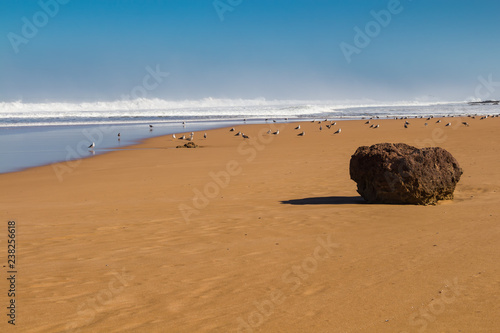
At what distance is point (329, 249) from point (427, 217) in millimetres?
2718

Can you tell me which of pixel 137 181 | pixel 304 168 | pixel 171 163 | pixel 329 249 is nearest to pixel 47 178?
pixel 137 181

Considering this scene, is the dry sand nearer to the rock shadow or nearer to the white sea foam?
the rock shadow

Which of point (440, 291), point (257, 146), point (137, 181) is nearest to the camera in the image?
point (440, 291)

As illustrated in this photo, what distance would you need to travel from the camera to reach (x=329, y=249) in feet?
22.2

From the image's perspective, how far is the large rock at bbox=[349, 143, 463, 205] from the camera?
377 inches

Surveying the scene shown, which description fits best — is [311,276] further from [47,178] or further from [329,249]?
[47,178]

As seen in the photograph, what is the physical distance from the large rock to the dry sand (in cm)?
36

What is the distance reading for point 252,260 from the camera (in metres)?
6.39

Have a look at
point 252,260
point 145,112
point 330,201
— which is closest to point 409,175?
point 330,201

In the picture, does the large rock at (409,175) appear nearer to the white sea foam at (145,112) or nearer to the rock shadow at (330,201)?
the rock shadow at (330,201)

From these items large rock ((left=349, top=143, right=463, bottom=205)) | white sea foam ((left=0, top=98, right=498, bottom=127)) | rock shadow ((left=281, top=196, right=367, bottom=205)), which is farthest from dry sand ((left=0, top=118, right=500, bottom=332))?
white sea foam ((left=0, top=98, right=498, bottom=127))

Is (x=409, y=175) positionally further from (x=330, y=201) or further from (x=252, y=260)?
(x=252, y=260)

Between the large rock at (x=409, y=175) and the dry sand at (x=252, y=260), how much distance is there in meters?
0.36

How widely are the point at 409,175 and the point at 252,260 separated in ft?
15.0
